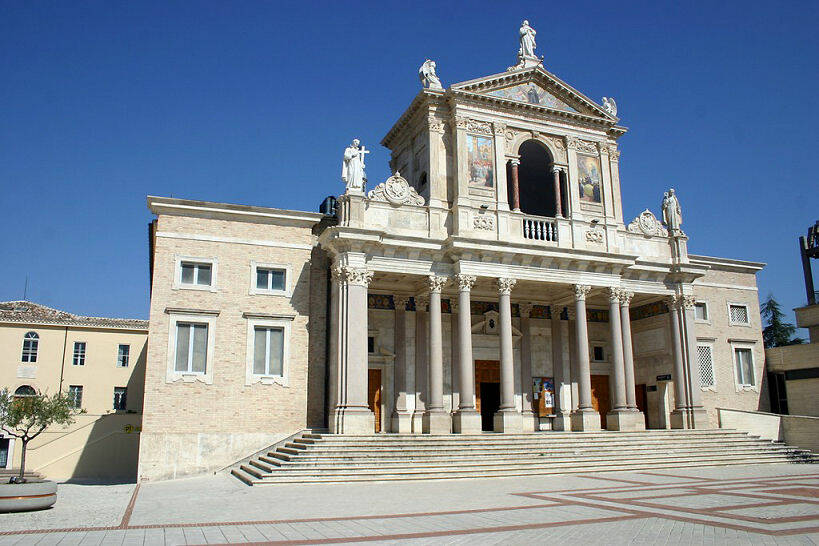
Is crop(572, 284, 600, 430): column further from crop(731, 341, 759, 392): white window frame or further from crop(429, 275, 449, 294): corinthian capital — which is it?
crop(731, 341, 759, 392): white window frame

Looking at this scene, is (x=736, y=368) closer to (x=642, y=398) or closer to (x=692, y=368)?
(x=642, y=398)

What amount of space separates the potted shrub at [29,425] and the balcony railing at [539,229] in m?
18.8

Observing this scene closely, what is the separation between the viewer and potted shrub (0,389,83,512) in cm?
1495

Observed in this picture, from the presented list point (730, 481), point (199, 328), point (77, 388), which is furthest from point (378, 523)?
point (77, 388)

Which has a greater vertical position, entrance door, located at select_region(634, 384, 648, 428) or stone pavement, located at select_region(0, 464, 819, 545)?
entrance door, located at select_region(634, 384, 648, 428)

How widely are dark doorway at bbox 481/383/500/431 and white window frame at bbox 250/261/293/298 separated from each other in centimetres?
1024

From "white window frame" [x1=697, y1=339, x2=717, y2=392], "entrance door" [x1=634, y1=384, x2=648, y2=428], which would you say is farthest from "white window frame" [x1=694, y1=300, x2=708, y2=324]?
"entrance door" [x1=634, y1=384, x2=648, y2=428]

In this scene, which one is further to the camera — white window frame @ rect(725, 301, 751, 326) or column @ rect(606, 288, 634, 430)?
white window frame @ rect(725, 301, 751, 326)

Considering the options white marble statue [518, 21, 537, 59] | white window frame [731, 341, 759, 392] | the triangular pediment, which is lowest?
white window frame [731, 341, 759, 392]

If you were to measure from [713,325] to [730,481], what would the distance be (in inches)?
666

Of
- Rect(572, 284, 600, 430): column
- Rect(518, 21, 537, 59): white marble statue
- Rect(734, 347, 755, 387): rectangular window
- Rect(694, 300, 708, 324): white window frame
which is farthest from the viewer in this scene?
Rect(734, 347, 755, 387): rectangular window

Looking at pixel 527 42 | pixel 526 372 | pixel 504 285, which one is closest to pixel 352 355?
pixel 504 285

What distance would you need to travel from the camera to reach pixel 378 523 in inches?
492

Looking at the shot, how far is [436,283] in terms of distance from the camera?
91.6ft
